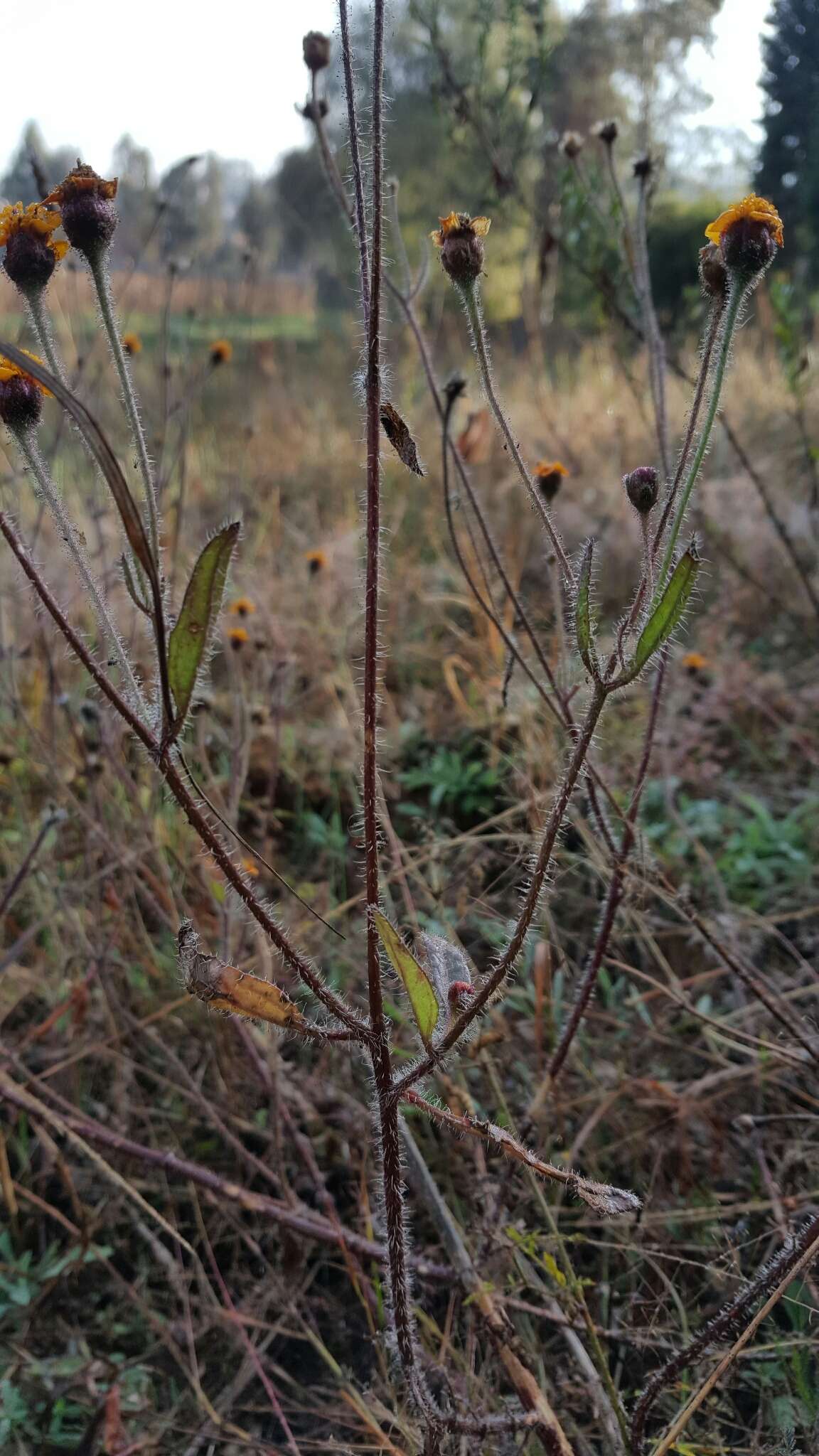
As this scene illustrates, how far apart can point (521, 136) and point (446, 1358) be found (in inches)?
83.8

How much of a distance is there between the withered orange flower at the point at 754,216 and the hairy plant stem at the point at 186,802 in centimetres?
54

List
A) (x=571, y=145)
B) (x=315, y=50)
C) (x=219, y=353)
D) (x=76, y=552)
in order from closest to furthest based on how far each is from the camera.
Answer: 1. (x=76, y=552)
2. (x=315, y=50)
3. (x=571, y=145)
4. (x=219, y=353)

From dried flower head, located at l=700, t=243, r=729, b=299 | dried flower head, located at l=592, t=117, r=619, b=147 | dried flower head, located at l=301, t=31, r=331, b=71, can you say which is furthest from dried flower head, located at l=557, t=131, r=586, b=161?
dried flower head, located at l=700, t=243, r=729, b=299

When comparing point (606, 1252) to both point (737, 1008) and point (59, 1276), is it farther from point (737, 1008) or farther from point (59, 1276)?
point (59, 1276)

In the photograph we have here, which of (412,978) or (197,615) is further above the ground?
(197,615)

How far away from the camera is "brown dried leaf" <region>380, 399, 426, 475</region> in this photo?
27.2 inches

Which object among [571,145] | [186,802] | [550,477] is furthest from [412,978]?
[571,145]

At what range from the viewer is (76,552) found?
0.69 meters

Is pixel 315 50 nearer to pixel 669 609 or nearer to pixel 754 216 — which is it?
pixel 754 216

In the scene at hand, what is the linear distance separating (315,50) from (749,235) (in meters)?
0.90

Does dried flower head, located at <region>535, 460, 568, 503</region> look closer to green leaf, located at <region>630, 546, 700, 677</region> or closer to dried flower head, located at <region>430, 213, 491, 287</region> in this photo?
dried flower head, located at <region>430, 213, 491, 287</region>

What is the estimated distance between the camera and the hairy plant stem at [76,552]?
25.9 inches

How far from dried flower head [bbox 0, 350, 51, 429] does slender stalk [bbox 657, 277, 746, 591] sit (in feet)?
1.52

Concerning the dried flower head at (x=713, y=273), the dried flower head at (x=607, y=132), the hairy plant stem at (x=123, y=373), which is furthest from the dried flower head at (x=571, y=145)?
the hairy plant stem at (x=123, y=373)
